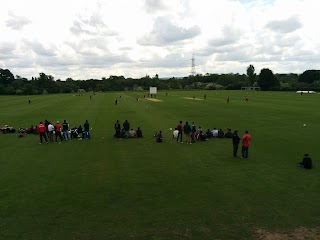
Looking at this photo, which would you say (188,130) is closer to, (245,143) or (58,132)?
(245,143)

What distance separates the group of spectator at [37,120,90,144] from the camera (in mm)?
29969

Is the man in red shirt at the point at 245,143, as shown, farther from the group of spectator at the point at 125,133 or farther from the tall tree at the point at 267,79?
the tall tree at the point at 267,79

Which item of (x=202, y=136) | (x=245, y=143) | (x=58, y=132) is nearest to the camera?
(x=245, y=143)

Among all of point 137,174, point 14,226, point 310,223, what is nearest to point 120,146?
point 137,174

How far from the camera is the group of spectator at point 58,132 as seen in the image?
30.0 m

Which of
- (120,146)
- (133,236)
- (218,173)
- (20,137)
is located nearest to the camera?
(133,236)

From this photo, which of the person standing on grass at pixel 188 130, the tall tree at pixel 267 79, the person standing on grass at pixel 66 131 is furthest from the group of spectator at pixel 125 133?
the tall tree at pixel 267 79

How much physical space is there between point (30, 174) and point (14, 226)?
719cm

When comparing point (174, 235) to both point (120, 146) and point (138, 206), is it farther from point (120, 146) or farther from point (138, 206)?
point (120, 146)

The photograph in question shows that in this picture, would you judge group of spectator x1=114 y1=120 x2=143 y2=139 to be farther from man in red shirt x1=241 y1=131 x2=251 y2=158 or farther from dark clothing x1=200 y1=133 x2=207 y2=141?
man in red shirt x1=241 y1=131 x2=251 y2=158

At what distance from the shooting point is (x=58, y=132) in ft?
100

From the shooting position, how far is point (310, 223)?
12859 mm

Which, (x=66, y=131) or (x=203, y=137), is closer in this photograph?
(x=203, y=137)

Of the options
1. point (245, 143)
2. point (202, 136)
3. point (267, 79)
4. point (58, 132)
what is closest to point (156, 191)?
point (245, 143)
